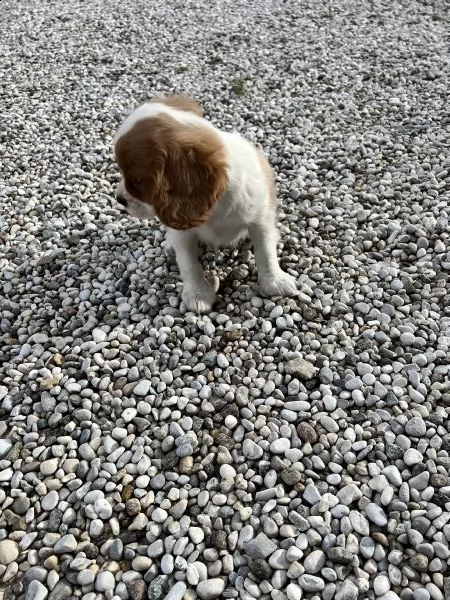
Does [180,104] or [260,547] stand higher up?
[180,104]

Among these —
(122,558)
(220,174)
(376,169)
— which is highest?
(220,174)

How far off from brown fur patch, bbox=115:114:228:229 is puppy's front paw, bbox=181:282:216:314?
2.19 ft

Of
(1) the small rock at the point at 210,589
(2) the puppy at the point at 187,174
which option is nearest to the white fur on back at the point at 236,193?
(2) the puppy at the point at 187,174

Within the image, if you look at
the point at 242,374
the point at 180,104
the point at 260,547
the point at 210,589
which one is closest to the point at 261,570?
the point at 260,547

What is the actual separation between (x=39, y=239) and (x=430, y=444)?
125 inches

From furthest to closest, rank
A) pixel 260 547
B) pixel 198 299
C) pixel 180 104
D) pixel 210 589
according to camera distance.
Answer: pixel 198 299 → pixel 180 104 → pixel 260 547 → pixel 210 589

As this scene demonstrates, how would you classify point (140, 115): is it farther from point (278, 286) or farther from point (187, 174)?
point (278, 286)

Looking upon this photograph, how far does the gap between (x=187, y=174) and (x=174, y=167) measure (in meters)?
0.07

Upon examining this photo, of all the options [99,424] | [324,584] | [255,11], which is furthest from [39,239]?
Answer: [255,11]

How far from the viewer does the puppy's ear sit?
2.85 m

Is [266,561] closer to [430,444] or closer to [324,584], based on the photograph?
[324,584]

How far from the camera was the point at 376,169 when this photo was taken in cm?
478

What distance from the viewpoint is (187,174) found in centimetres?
289

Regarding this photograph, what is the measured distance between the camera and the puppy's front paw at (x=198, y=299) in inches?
142
